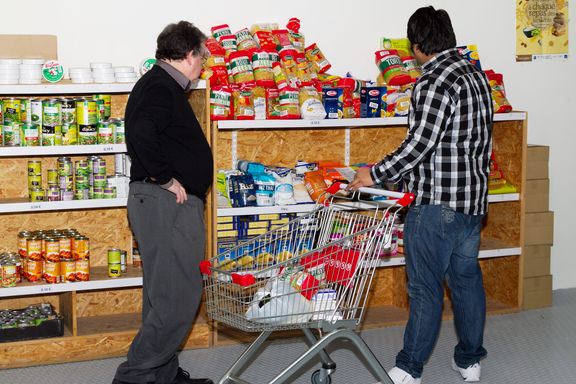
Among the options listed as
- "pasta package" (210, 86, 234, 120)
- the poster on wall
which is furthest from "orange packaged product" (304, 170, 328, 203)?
the poster on wall

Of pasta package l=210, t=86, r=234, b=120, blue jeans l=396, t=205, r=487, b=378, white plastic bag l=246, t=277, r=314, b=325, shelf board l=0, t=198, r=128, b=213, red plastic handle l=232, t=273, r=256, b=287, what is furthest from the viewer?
pasta package l=210, t=86, r=234, b=120

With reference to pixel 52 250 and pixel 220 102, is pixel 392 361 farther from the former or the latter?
pixel 52 250

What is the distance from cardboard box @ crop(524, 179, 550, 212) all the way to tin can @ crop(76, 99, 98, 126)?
2893 mm

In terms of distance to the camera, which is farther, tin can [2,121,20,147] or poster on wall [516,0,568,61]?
poster on wall [516,0,568,61]

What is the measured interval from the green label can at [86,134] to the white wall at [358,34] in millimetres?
567

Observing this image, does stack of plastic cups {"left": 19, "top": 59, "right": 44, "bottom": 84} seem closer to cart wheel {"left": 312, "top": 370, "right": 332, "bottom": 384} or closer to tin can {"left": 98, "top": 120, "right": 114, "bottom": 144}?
tin can {"left": 98, "top": 120, "right": 114, "bottom": 144}

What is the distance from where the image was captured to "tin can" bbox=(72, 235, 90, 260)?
467 cm

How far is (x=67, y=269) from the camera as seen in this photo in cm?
462

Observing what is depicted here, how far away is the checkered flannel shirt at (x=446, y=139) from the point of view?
3.88 meters

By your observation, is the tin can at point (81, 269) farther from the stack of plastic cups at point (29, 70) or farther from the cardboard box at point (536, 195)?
the cardboard box at point (536, 195)

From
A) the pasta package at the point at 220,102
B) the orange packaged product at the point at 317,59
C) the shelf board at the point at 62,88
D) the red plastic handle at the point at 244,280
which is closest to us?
the red plastic handle at the point at 244,280

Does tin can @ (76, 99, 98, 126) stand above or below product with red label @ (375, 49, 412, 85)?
below

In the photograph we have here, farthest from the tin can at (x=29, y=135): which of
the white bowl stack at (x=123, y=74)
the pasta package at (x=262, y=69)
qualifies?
the pasta package at (x=262, y=69)

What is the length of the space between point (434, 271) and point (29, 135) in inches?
87.3
